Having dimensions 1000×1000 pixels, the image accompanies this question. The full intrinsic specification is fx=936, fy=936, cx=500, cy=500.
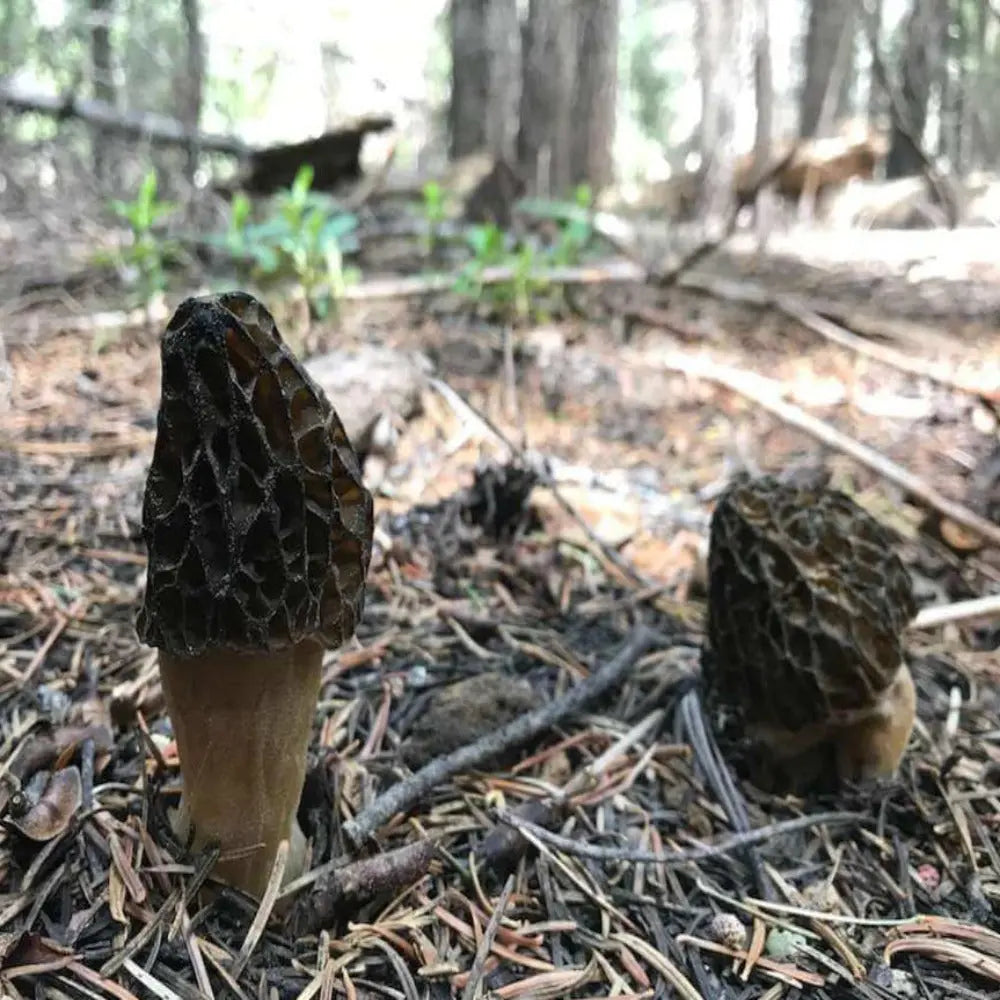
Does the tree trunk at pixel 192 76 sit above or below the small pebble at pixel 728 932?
above

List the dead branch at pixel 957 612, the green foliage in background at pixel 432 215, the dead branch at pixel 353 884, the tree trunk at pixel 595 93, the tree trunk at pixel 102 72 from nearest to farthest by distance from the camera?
the dead branch at pixel 353 884 < the dead branch at pixel 957 612 < the green foliage in background at pixel 432 215 < the tree trunk at pixel 102 72 < the tree trunk at pixel 595 93

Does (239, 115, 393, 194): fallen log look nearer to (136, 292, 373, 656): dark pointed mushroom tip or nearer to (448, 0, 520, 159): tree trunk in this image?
(448, 0, 520, 159): tree trunk

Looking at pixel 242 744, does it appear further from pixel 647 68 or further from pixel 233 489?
pixel 647 68

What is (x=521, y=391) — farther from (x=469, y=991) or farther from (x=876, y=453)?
(x=469, y=991)

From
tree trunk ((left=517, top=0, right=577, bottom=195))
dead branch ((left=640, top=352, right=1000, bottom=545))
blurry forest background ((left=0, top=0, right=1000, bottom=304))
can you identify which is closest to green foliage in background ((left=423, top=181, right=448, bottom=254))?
blurry forest background ((left=0, top=0, right=1000, bottom=304))

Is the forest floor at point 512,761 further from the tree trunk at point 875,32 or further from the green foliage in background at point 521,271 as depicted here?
the tree trunk at point 875,32

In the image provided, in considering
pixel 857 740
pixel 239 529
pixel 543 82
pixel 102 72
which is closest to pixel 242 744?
pixel 239 529

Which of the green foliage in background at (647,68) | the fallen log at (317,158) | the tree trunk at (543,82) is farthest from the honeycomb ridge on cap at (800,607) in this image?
the green foliage in background at (647,68)
